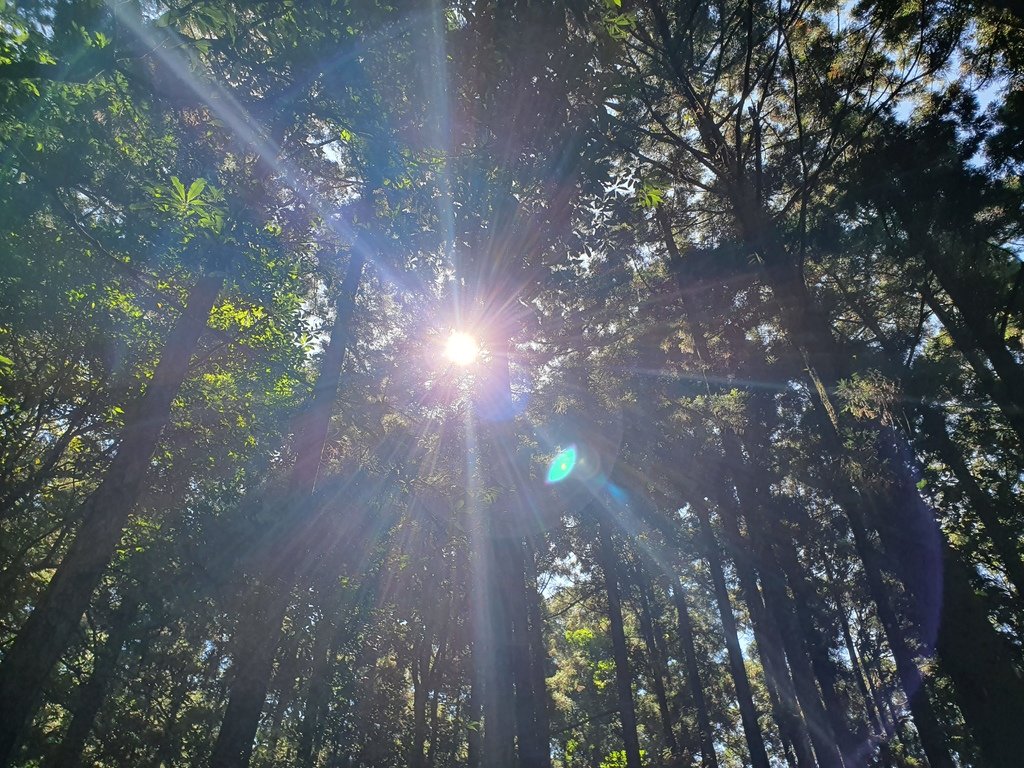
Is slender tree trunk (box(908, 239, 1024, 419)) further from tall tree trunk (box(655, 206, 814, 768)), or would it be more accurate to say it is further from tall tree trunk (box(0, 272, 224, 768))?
tall tree trunk (box(0, 272, 224, 768))

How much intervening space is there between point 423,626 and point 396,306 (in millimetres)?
14197

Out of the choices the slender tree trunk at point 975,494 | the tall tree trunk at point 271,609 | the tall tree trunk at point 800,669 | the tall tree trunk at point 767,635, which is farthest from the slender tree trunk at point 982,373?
the tall tree trunk at point 271,609

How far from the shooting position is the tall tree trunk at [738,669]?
14586 mm

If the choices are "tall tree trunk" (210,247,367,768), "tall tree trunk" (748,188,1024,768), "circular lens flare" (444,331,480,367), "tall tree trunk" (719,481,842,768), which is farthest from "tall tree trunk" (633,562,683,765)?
"tall tree trunk" (210,247,367,768)

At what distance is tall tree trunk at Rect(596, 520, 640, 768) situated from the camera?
56.0ft

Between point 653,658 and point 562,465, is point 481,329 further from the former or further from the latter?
point 653,658

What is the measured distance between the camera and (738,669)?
→ 53.0ft

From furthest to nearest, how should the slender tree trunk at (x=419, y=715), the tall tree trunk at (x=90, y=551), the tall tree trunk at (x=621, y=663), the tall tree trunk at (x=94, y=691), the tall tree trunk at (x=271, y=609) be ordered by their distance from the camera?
the slender tree trunk at (x=419, y=715) < the tall tree trunk at (x=621, y=663) < the tall tree trunk at (x=94, y=691) < the tall tree trunk at (x=271, y=609) < the tall tree trunk at (x=90, y=551)

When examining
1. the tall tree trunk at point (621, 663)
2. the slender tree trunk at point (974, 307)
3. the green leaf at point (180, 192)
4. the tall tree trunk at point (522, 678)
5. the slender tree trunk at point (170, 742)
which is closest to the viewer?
the green leaf at point (180, 192)

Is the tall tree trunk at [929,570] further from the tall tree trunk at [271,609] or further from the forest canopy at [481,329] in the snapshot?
the tall tree trunk at [271,609]

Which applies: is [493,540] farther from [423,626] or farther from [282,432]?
[423,626]

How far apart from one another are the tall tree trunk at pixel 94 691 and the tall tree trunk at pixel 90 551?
5.71 m

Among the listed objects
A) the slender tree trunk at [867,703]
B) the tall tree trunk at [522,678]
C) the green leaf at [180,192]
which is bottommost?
the tall tree trunk at [522,678]

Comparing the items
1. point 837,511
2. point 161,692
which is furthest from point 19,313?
point 837,511
